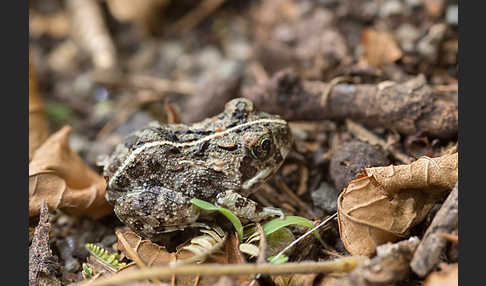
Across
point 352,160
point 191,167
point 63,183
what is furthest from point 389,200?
point 63,183

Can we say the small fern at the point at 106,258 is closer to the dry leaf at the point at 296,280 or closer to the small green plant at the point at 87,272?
the small green plant at the point at 87,272

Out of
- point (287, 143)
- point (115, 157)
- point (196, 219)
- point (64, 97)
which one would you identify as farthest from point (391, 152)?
point (64, 97)

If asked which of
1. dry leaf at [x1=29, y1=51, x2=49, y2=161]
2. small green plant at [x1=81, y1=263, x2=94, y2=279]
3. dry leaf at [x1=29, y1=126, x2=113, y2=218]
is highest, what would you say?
dry leaf at [x1=29, y1=51, x2=49, y2=161]

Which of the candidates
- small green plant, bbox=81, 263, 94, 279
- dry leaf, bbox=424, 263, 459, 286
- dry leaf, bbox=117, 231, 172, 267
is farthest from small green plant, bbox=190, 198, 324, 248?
small green plant, bbox=81, 263, 94, 279

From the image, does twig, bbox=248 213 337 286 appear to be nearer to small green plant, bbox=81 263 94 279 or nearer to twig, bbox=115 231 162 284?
twig, bbox=115 231 162 284

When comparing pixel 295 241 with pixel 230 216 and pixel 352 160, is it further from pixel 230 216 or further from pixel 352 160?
pixel 352 160

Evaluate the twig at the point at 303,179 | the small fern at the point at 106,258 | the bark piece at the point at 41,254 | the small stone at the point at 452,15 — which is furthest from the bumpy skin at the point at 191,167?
the small stone at the point at 452,15
